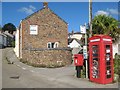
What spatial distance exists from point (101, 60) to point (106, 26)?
701 inches

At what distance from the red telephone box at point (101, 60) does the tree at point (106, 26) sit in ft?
51.9

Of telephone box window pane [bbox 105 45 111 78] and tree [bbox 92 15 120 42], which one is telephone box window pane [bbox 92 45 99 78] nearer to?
telephone box window pane [bbox 105 45 111 78]

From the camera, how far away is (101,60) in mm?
15008

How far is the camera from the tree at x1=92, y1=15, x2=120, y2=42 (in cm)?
3162

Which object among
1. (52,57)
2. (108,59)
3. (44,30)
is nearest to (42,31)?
(44,30)

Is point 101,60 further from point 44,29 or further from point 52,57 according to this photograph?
point 44,29

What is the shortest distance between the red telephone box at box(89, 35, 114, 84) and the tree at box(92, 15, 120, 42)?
15.8 metres

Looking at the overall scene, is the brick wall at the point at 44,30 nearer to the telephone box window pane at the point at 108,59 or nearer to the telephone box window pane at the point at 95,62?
the telephone box window pane at the point at 95,62

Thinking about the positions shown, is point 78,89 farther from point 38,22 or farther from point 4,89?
point 38,22

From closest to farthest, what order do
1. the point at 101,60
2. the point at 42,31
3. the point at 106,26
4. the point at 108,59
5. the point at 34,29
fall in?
the point at 101,60 < the point at 108,59 < the point at 106,26 < the point at 34,29 < the point at 42,31

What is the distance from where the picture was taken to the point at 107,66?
15258 mm

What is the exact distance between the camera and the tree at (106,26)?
104 ft

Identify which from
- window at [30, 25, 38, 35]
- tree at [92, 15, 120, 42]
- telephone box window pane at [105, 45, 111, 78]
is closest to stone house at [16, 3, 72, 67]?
window at [30, 25, 38, 35]

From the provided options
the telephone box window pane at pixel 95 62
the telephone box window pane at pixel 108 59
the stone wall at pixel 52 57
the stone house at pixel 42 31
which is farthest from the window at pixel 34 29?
the telephone box window pane at pixel 108 59
